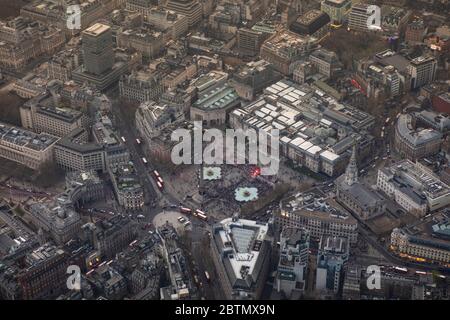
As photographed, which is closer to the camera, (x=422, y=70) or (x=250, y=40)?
(x=422, y=70)

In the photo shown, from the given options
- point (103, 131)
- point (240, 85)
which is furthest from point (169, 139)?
point (240, 85)

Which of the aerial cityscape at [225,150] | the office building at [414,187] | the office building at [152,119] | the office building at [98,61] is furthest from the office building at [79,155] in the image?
the office building at [414,187]

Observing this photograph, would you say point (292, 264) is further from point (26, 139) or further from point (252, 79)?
point (26, 139)

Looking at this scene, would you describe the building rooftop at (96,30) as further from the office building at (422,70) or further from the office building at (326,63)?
the office building at (422,70)

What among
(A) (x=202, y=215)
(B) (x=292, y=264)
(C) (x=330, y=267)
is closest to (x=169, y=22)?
(A) (x=202, y=215)

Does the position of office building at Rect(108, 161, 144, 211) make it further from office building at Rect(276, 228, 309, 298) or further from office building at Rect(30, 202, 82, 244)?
office building at Rect(276, 228, 309, 298)

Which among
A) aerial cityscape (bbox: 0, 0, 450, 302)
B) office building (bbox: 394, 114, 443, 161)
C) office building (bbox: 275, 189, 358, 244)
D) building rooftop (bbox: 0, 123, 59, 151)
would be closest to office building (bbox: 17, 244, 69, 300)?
aerial cityscape (bbox: 0, 0, 450, 302)

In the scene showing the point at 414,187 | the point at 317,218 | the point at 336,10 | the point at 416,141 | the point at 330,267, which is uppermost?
the point at 336,10
